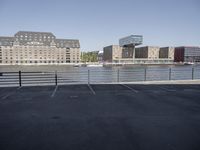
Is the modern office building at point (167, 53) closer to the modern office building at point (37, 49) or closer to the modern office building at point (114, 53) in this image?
the modern office building at point (114, 53)

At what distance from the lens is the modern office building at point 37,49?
127500mm

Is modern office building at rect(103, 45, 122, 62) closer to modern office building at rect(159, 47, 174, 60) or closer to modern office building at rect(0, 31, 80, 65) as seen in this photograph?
modern office building at rect(0, 31, 80, 65)

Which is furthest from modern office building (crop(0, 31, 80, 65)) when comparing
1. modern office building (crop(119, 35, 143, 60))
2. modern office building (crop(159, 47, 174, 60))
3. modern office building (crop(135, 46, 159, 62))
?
modern office building (crop(159, 47, 174, 60))

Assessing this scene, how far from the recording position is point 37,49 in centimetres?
13250

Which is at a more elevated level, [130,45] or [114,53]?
[130,45]

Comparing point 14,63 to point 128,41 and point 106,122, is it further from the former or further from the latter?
point 106,122

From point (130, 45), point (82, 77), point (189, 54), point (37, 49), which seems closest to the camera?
point (82, 77)

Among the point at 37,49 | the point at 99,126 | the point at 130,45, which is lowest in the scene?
the point at 99,126

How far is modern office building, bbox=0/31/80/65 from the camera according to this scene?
127500 millimetres

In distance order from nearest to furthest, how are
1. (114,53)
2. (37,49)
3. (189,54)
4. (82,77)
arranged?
(82,77) < (37,49) < (114,53) < (189,54)

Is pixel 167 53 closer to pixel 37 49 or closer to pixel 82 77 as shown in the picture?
pixel 37 49

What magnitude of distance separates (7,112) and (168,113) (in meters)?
5.32

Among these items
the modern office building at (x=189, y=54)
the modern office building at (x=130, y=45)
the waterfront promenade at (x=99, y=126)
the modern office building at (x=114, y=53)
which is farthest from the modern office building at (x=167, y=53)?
the waterfront promenade at (x=99, y=126)

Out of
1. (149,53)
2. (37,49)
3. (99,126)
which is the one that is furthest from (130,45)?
(99,126)
